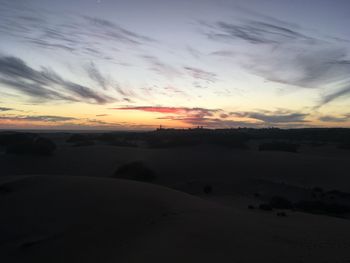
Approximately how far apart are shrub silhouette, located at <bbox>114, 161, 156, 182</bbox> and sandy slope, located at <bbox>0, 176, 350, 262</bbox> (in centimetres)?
1161

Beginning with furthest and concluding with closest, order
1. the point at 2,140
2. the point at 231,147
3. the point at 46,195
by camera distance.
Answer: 1. the point at 231,147
2. the point at 2,140
3. the point at 46,195

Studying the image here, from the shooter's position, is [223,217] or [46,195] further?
[46,195]

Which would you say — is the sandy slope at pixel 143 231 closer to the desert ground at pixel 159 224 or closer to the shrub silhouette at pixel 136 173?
the desert ground at pixel 159 224

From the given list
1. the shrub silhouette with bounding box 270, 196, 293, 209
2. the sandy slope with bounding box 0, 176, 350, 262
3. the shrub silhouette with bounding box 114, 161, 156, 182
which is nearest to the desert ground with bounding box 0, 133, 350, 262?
the sandy slope with bounding box 0, 176, 350, 262

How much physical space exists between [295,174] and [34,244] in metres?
25.0

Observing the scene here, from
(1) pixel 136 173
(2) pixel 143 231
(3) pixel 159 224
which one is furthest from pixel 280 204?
(1) pixel 136 173

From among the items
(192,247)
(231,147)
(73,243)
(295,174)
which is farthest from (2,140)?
(192,247)

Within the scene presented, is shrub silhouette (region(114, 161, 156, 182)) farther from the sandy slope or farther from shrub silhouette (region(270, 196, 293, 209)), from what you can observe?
the sandy slope

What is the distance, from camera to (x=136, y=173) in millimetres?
28672

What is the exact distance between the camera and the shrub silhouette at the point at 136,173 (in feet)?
93.5

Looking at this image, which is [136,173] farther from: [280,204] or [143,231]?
[143,231]

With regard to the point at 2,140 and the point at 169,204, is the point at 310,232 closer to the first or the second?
the point at 169,204

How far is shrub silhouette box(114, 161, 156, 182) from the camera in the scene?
1121 inches

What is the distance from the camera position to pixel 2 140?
43.4 metres
